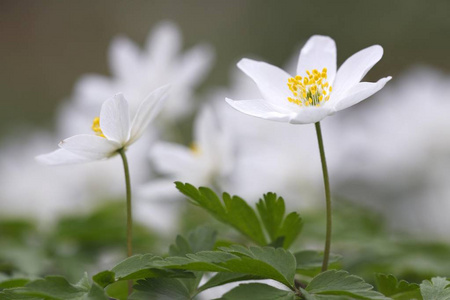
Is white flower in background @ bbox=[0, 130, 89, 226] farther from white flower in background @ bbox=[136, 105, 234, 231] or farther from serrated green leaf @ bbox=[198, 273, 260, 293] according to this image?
serrated green leaf @ bbox=[198, 273, 260, 293]

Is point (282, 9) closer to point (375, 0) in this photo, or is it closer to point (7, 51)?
point (375, 0)

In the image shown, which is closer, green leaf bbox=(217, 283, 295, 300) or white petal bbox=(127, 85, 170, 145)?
green leaf bbox=(217, 283, 295, 300)

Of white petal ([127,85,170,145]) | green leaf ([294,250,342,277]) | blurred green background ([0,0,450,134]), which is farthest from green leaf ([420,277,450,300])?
blurred green background ([0,0,450,134])

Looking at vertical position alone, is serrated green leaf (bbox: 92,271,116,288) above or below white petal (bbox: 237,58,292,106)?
below

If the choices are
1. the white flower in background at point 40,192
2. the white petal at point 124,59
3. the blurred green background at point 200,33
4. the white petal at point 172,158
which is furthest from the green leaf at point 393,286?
the blurred green background at point 200,33

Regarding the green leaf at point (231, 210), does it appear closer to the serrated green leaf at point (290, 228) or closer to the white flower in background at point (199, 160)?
the serrated green leaf at point (290, 228)
